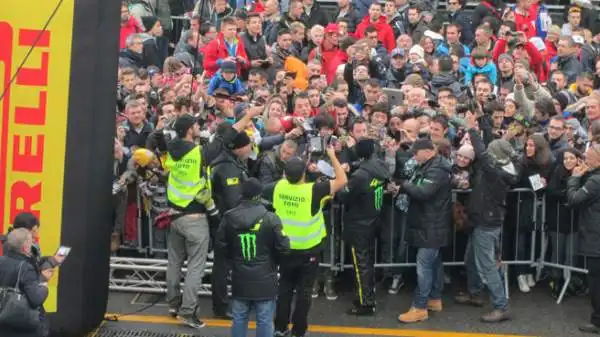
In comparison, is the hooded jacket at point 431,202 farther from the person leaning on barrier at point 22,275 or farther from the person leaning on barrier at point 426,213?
the person leaning on barrier at point 22,275

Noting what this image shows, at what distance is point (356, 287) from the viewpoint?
36.8ft

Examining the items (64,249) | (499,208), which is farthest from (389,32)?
(64,249)

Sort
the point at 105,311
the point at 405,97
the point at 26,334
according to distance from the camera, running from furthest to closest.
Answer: the point at 405,97 < the point at 105,311 < the point at 26,334

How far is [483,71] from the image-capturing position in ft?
49.1

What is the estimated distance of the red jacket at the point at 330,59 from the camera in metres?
15.7

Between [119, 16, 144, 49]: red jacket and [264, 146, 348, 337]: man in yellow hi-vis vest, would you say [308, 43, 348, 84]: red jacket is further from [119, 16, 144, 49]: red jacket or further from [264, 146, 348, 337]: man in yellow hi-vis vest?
[264, 146, 348, 337]: man in yellow hi-vis vest

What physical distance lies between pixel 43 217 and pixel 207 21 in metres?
8.22

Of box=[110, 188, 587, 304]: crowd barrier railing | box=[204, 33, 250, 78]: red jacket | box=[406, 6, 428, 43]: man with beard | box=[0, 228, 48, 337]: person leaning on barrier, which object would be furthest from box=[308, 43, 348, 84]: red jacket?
box=[0, 228, 48, 337]: person leaning on barrier

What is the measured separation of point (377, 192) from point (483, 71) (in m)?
4.54

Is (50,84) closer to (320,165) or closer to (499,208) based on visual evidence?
(320,165)

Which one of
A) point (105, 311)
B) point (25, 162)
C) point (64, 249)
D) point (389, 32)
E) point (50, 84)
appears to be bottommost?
point (105, 311)

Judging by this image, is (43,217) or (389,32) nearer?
(43,217)

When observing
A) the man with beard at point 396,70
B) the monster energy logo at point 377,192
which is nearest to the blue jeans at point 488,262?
the monster energy logo at point 377,192

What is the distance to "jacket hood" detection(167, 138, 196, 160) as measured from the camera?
10.5 m
